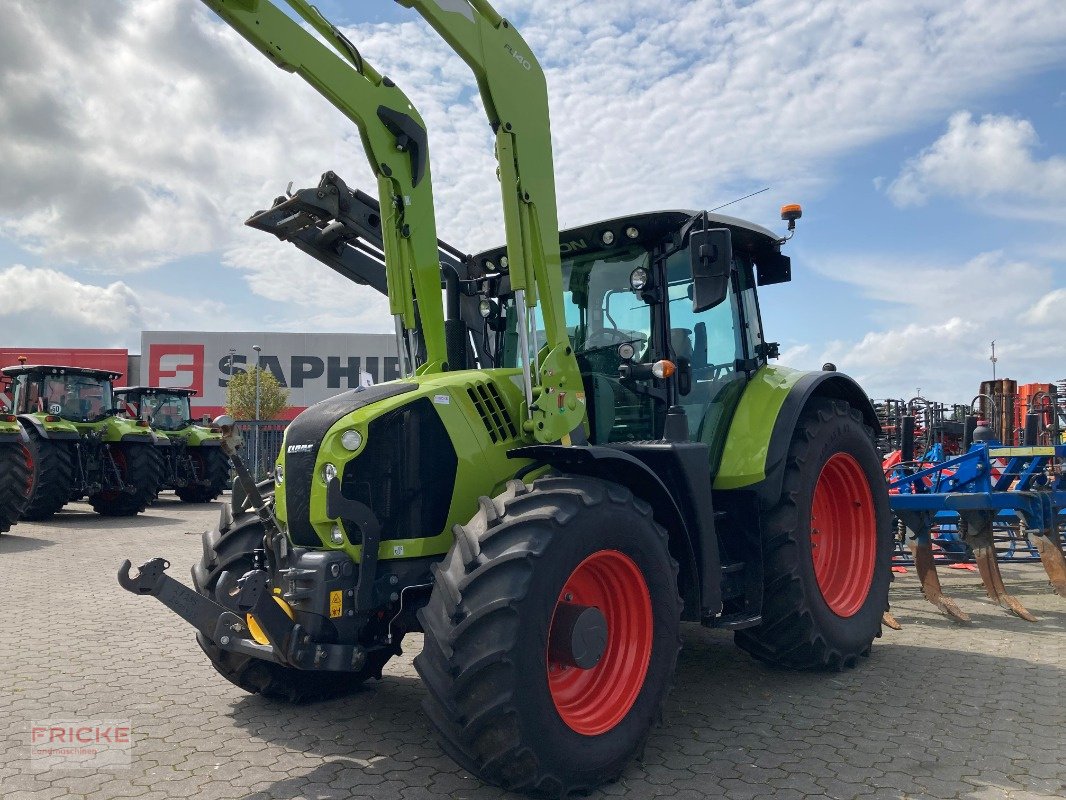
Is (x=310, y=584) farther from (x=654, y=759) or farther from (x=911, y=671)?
(x=911, y=671)

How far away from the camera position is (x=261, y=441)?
2377cm

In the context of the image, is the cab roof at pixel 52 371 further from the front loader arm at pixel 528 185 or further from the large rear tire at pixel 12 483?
the front loader arm at pixel 528 185

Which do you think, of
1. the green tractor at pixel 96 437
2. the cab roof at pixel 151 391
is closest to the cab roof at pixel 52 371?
the green tractor at pixel 96 437

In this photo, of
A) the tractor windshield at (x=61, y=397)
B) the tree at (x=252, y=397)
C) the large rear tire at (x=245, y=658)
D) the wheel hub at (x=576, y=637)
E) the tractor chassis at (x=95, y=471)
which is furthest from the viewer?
the tree at (x=252, y=397)

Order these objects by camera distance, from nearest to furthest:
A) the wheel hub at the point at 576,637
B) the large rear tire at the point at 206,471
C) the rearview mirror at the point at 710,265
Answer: the wheel hub at the point at 576,637 < the rearview mirror at the point at 710,265 < the large rear tire at the point at 206,471

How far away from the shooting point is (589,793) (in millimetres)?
3332

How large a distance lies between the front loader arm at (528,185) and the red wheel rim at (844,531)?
2213 millimetres

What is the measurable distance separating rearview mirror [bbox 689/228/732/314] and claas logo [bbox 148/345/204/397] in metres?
40.8

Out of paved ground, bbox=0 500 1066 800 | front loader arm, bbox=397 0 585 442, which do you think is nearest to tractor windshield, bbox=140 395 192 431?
paved ground, bbox=0 500 1066 800

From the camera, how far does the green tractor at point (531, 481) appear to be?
10.6 feet

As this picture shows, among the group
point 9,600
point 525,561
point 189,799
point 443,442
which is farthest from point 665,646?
point 9,600

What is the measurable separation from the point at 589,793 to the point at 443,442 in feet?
5.14

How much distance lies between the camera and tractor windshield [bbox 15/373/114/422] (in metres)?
15.1

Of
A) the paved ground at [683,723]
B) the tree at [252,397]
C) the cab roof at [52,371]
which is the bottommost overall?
the paved ground at [683,723]
